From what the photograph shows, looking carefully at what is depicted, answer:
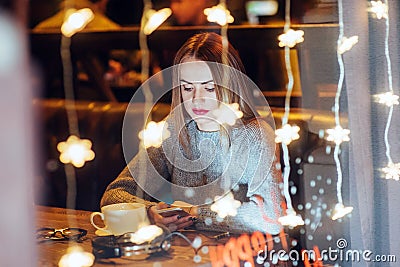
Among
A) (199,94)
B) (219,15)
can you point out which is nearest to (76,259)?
(199,94)

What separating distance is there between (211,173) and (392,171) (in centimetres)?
42

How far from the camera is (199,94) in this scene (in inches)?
62.3

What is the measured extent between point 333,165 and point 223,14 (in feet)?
2.04

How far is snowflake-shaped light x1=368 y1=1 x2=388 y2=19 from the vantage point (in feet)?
4.90

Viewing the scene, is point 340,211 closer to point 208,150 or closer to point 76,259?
point 208,150

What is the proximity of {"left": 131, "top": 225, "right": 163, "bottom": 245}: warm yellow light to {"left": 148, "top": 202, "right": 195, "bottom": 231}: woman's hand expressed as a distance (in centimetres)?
4

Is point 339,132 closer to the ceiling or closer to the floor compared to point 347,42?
closer to the floor

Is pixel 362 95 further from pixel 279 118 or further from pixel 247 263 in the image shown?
pixel 247 263

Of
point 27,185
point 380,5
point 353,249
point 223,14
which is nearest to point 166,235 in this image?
point 27,185

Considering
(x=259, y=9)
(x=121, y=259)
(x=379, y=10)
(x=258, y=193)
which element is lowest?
(x=121, y=259)

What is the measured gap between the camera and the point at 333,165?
157cm

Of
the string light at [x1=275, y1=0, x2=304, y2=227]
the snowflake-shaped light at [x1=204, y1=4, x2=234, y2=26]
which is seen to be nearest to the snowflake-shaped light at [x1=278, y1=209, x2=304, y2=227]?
the string light at [x1=275, y1=0, x2=304, y2=227]

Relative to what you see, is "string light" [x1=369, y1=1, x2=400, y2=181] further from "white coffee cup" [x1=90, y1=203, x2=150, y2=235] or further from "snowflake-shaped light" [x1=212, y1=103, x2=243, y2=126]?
"white coffee cup" [x1=90, y1=203, x2=150, y2=235]

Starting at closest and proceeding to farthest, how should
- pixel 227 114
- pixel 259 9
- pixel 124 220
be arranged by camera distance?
pixel 124 220 < pixel 227 114 < pixel 259 9
